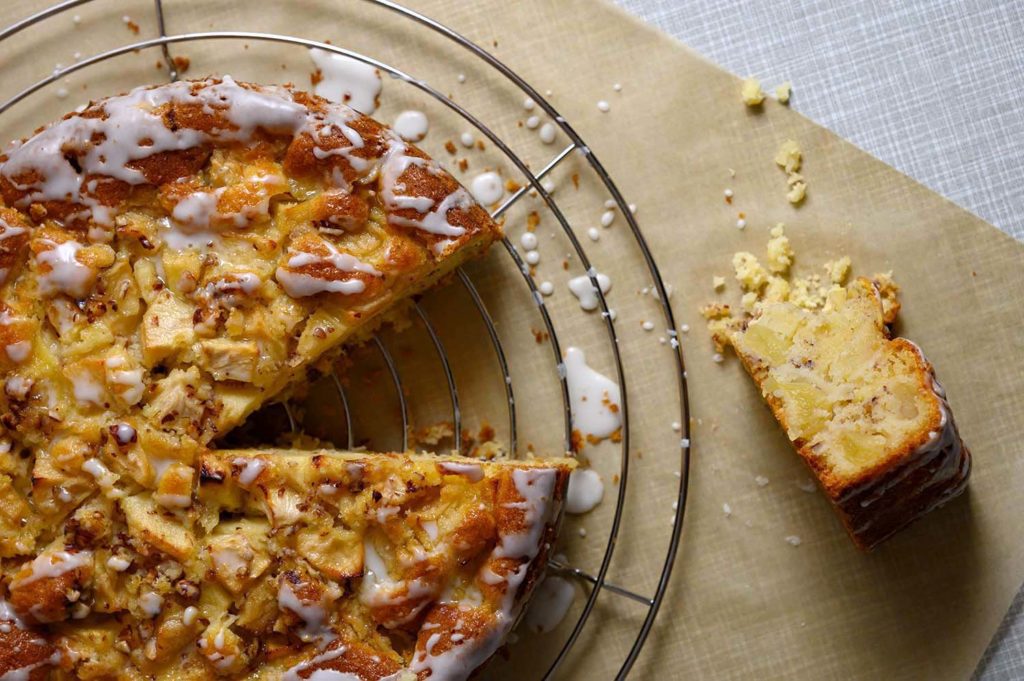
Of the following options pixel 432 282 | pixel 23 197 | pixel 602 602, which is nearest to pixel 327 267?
pixel 432 282

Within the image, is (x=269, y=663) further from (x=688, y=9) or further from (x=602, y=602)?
(x=688, y=9)

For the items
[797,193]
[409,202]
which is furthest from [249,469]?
[797,193]

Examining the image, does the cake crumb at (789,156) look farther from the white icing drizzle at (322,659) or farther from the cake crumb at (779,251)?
the white icing drizzle at (322,659)

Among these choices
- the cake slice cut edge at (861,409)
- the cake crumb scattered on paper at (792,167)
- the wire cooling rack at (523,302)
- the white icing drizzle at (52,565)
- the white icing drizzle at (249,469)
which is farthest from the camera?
the cake crumb scattered on paper at (792,167)

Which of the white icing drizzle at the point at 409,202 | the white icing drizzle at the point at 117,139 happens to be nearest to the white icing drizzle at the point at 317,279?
the white icing drizzle at the point at 409,202

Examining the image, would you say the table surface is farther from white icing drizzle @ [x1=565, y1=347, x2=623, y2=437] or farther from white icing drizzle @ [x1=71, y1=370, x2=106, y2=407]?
white icing drizzle @ [x1=71, y1=370, x2=106, y2=407]

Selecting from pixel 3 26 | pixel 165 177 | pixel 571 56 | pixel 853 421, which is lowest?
pixel 853 421

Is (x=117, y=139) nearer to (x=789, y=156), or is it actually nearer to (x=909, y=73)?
(x=789, y=156)
